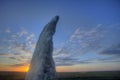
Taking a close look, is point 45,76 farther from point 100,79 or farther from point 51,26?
point 100,79

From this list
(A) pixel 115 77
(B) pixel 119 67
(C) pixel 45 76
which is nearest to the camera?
(C) pixel 45 76

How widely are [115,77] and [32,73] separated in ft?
19.3

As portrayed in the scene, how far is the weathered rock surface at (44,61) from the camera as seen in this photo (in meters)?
5.05

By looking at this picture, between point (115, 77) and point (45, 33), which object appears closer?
point (45, 33)

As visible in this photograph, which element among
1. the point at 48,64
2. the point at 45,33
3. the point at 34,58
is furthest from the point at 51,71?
the point at 45,33

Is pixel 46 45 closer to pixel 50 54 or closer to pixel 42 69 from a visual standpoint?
pixel 50 54

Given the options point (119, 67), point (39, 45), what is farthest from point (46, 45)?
point (119, 67)

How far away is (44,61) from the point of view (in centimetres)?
511

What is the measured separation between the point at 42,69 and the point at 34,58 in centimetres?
39

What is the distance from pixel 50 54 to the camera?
5.28 metres

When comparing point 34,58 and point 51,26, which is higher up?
point 51,26

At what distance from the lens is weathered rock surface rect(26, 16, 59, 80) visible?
5046mm

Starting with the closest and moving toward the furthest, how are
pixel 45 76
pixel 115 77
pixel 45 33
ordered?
pixel 45 76
pixel 45 33
pixel 115 77

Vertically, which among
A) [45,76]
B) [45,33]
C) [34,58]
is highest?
[45,33]
